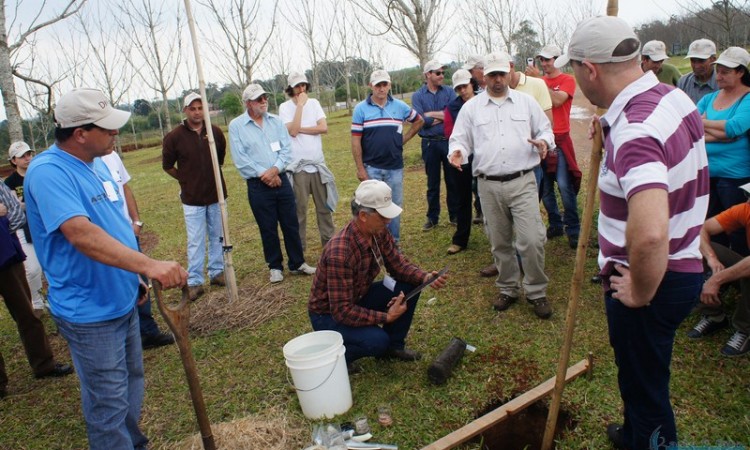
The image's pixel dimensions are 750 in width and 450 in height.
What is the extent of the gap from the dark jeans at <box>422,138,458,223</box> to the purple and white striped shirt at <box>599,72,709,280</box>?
12.4 feet

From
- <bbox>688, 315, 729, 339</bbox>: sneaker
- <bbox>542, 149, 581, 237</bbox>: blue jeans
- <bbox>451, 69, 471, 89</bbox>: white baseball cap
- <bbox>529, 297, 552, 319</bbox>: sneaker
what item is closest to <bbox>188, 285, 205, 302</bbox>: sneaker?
<bbox>529, 297, 552, 319</bbox>: sneaker

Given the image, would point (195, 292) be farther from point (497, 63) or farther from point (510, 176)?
point (497, 63)

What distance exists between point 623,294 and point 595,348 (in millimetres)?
1888

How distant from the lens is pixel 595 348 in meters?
3.58

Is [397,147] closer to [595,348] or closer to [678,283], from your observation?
[595,348]

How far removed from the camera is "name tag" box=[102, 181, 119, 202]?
2536 mm

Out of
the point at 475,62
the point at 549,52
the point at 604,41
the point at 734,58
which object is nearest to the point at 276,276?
the point at 475,62

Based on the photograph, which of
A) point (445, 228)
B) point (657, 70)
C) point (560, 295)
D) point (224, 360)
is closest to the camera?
point (224, 360)

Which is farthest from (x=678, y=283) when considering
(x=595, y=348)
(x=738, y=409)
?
(x=595, y=348)

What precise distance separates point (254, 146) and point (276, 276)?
144cm

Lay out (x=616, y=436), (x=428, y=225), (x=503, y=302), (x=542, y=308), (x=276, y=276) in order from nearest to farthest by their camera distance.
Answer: (x=616, y=436) → (x=542, y=308) → (x=503, y=302) → (x=276, y=276) → (x=428, y=225)

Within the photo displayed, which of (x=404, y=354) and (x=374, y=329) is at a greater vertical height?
(x=374, y=329)

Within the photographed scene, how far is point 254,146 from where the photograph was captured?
5160 millimetres

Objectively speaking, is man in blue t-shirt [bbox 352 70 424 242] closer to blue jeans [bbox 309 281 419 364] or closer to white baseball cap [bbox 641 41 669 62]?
blue jeans [bbox 309 281 419 364]
